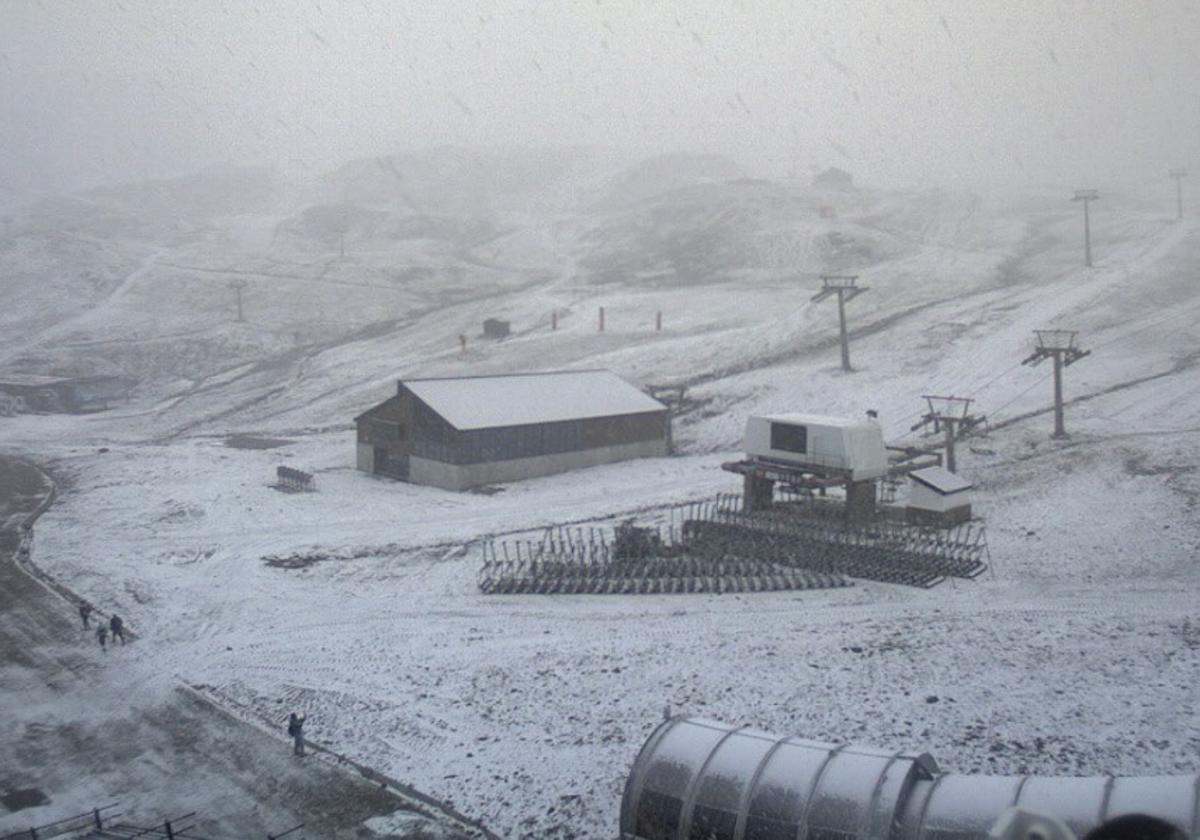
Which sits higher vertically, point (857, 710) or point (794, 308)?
point (794, 308)

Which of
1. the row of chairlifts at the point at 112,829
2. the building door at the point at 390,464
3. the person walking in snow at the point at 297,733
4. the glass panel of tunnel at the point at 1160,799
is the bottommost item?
the row of chairlifts at the point at 112,829

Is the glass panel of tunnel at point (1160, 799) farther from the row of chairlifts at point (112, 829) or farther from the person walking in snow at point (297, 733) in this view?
the person walking in snow at point (297, 733)

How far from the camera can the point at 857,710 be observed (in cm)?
2089

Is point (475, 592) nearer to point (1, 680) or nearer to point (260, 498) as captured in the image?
point (1, 680)

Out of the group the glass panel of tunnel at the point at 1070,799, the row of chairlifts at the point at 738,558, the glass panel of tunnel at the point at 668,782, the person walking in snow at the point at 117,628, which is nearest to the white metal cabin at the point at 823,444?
the row of chairlifts at the point at 738,558

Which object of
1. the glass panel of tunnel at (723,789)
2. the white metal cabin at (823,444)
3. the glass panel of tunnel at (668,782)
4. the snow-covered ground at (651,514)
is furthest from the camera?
the white metal cabin at (823,444)

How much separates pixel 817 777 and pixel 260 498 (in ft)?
112

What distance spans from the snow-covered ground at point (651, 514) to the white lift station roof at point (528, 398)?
381 centimetres

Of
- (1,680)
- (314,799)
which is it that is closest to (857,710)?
(314,799)

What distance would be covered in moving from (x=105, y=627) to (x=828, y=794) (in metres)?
21.0

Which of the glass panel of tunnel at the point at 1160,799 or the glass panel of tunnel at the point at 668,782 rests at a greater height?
the glass panel of tunnel at the point at 1160,799

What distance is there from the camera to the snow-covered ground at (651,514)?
20.6 metres

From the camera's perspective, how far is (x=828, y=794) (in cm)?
1366

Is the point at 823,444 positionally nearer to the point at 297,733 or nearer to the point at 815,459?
the point at 815,459
